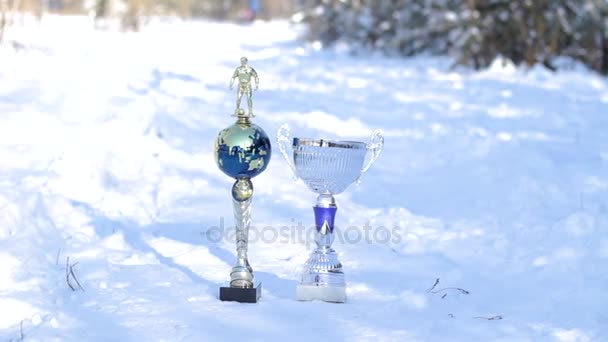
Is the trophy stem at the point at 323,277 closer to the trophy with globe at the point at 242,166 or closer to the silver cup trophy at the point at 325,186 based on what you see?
the silver cup trophy at the point at 325,186

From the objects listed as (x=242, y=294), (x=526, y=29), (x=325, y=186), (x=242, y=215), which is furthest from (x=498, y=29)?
(x=242, y=294)

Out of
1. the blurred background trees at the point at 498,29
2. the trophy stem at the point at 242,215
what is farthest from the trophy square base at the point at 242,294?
the blurred background trees at the point at 498,29

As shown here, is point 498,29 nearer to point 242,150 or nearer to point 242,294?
point 242,150

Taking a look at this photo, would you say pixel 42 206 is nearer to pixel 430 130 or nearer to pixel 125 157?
pixel 125 157

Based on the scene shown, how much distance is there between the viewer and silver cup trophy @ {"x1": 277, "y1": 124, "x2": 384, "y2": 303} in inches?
134

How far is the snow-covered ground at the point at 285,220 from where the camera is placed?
316 cm

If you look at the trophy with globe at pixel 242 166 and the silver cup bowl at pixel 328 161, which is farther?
the silver cup bowl at pixel 328 161

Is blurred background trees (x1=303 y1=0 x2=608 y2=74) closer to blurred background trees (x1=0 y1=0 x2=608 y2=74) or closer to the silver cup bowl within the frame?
blurred background trees (x1=0 y1=0 x2=608 y2=74)

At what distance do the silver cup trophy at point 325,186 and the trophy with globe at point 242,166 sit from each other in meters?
0.18

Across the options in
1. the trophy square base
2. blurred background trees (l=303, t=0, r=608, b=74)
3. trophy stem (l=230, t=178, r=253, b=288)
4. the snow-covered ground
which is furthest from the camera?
blurred background trees (l=303, t=0, r=608, b=74)

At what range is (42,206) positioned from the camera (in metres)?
4.37

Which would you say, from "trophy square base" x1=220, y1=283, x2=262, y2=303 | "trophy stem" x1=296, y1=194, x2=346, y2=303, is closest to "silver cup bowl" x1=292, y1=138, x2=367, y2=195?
"trophy stem" x1=296, y1=194, x2=346, y2=303

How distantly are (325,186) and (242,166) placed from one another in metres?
0.41

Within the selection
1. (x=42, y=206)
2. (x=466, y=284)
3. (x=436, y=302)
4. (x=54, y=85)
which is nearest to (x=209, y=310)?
(x=436, y=302)
